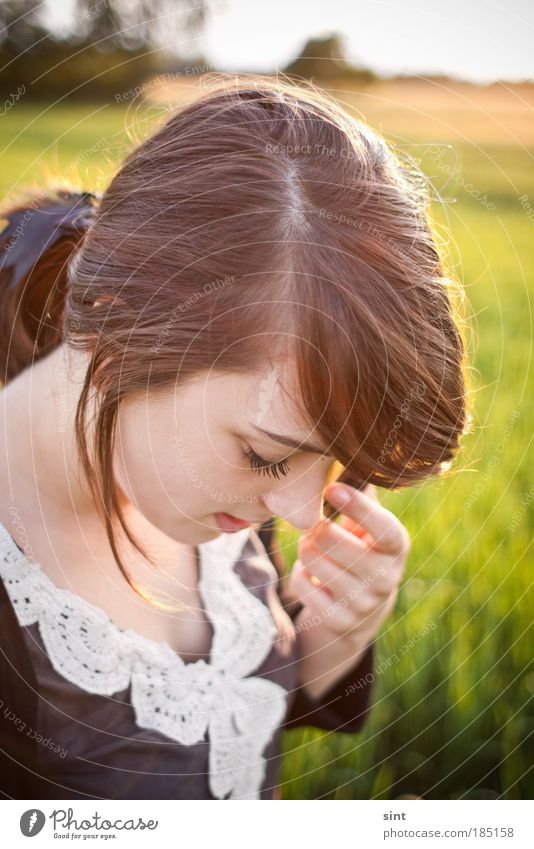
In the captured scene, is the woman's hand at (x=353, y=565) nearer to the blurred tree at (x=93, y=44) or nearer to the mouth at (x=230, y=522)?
the mouth at (x=230, y=522)

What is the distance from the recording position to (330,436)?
1.74 ft

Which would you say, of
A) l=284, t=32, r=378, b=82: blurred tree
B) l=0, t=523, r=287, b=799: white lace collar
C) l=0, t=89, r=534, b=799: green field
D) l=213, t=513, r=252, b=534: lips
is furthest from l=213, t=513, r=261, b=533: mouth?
l=284, t=32, r=378, b=82: blurred tree

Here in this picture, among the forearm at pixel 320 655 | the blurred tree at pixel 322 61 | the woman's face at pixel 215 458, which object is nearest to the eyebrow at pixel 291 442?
the woman's face at pixel 215 458

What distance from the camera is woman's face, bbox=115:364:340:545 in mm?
514

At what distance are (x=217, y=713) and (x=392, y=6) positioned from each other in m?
0.63

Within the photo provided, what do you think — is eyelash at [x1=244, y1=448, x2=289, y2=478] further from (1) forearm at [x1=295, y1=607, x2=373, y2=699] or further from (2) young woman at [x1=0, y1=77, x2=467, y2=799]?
(1) forearm at [x1=295, y1=607, x2=373, y2=699]

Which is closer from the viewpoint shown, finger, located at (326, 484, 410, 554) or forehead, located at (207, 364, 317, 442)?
forehead, located at (207, 364, 317, 442)

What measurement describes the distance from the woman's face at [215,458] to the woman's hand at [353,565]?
82 millimetres

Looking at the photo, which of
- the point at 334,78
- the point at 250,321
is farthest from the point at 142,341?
the point at 334,78

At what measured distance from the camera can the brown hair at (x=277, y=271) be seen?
1.64 feet

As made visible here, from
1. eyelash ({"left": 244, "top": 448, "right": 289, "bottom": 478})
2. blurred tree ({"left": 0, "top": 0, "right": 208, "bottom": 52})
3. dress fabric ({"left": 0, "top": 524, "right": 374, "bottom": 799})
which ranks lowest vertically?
dress fabric ({"left": 0, "top": 524, "right": 374, "bottom": 799})

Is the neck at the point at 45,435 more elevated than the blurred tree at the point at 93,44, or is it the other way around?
the blurred tree at the point at 93,44

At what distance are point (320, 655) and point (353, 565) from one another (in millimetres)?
111
